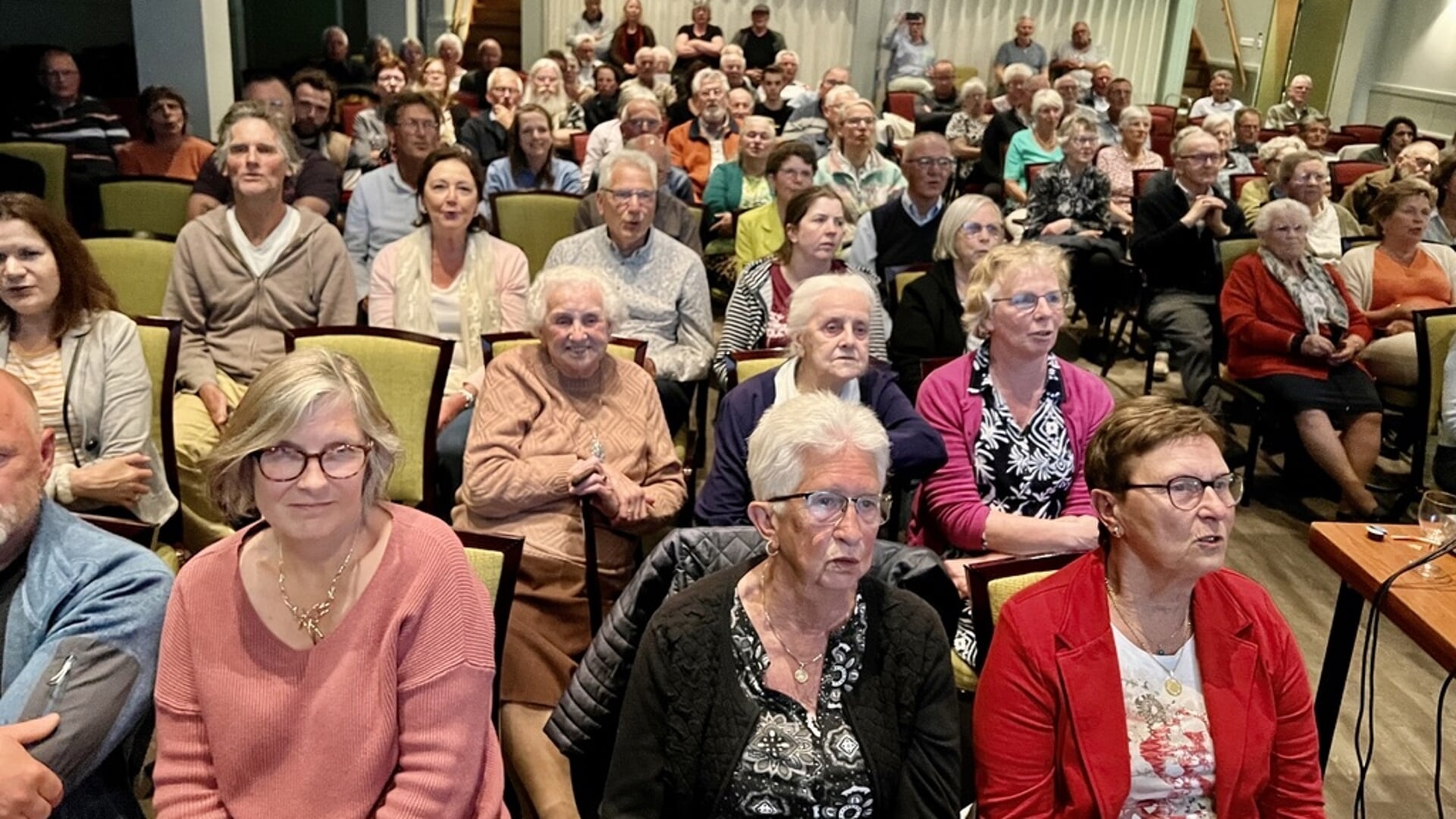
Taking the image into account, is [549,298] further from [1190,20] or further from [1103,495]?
[1190,20]

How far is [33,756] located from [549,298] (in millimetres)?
1500

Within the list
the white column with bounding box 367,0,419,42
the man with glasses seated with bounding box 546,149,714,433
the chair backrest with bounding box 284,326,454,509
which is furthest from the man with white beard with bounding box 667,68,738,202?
the white column with bounding box 367,0,419,42

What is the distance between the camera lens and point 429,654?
163 centimetres

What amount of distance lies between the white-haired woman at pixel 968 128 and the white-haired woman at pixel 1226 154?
68.5 inches

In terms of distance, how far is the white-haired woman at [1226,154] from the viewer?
258 inches

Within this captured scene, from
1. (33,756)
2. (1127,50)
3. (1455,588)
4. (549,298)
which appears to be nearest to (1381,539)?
(1455,588)

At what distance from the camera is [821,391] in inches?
104

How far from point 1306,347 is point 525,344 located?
287 cm

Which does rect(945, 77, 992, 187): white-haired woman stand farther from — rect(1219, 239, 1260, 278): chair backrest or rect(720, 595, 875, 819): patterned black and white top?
rect(720, 595, 875, 819): patterned black and white top

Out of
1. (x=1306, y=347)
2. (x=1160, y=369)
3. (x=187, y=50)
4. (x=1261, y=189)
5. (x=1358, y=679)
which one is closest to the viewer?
(x=1358, y=679)

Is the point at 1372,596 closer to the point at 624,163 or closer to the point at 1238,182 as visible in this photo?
the point at 624,163

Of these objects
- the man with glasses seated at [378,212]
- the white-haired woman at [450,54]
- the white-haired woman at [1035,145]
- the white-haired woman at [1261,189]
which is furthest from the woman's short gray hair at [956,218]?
the white-haired woman at [450,54]

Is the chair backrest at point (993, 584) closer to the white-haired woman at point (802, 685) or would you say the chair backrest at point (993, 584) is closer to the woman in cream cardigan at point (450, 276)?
the white-haired woman at point (802, 685)

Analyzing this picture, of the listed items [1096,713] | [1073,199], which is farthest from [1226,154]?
[1096,713]
